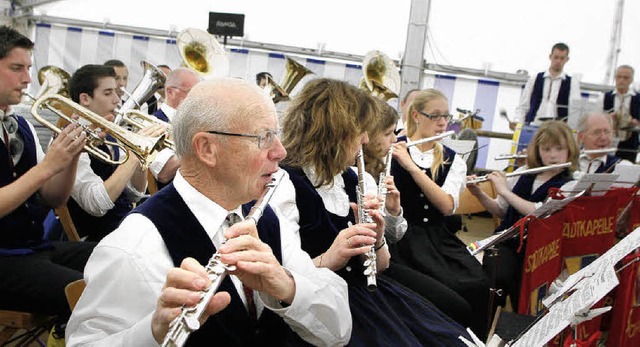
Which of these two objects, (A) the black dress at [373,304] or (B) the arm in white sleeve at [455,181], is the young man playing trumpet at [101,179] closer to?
(A) the black dress at [373,304]

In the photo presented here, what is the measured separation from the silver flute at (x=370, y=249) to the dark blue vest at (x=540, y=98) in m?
6.58

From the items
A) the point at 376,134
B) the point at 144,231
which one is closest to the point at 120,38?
the point at 376,134

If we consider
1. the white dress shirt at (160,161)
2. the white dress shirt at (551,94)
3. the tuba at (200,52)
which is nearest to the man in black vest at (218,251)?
the white dress shirt at (160,161)

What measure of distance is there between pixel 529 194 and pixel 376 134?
56.2 inches

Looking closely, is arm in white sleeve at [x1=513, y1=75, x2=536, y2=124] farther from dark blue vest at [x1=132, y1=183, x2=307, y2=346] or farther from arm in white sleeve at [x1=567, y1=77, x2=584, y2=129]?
dark blue vest at [x1=132, y1=183, x2=307, y2=346]

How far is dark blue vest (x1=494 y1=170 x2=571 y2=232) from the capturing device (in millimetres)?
3967

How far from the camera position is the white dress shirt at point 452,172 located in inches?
146

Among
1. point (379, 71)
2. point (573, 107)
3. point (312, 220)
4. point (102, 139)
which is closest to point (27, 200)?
point (102, 139)

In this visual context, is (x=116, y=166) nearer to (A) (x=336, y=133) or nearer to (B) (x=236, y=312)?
(A) (x=336, y=133)

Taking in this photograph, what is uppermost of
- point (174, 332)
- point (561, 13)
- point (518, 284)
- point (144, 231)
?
point (561, 13)

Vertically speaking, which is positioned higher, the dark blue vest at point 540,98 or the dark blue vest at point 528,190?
the dark blue vest at point 540,98

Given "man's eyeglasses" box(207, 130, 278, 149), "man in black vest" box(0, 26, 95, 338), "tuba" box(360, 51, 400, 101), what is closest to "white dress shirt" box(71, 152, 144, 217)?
"man in black vest" box(0, 26, 95, 338)

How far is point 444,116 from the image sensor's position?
3986mm

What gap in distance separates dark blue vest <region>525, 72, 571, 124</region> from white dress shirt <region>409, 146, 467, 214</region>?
206 inches
